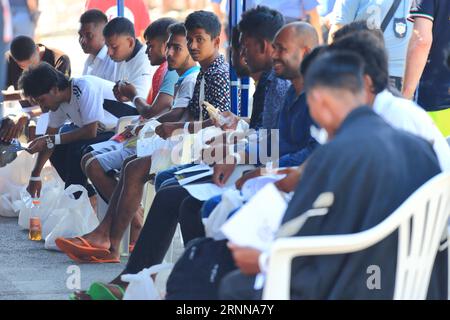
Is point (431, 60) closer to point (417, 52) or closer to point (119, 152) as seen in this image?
point (417, 52)

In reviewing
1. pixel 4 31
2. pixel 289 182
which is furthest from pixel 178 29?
pixel 4 31

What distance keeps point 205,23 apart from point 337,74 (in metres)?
2.93

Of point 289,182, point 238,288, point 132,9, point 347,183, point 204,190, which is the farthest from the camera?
point 132,9

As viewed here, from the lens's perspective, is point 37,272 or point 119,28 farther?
point 119,28

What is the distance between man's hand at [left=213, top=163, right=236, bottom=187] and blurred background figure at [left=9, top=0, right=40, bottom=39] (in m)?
6.76

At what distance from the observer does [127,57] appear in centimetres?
729

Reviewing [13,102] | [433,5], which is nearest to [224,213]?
[433,5]

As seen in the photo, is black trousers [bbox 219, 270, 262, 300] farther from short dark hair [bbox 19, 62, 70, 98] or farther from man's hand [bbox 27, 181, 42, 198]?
man's hand [bbox 27, 181, 42, 198]

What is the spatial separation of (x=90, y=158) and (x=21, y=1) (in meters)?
5.36

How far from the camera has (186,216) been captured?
14.9 feet

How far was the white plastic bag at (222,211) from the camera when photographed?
3855 millimetres

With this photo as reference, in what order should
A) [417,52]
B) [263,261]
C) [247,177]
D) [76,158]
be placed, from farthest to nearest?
[76,158], [417,52], [247,177], [263,261]

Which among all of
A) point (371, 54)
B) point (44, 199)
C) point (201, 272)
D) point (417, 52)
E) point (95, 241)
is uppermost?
point (371, 54)

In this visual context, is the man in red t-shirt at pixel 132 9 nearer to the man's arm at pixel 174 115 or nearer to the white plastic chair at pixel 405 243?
the man's arm at pixel 174 115
